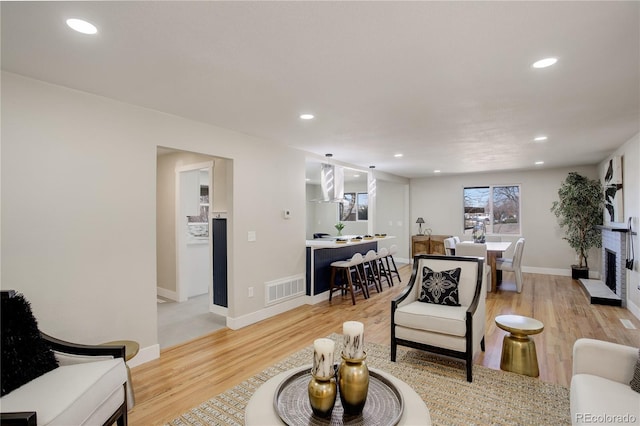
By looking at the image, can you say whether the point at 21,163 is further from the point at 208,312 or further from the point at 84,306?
the point at 208,312

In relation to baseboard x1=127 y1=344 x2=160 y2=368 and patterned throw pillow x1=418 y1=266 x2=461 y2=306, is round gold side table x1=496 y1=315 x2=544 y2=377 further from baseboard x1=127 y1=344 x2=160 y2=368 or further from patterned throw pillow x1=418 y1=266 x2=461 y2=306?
baseboard x1=127 y1=344 x2=160 y2=368

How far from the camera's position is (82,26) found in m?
1.83

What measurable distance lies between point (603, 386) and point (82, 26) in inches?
139

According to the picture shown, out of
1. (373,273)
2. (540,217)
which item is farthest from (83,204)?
(540,217)

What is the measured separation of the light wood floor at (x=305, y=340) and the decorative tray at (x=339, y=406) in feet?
3.76

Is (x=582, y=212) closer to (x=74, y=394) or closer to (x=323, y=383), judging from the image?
(x=323, y=383)

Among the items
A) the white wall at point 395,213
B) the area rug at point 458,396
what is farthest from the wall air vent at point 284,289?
the white wall at point 395,213

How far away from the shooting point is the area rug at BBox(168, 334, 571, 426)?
227cm

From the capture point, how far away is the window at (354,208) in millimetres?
10805

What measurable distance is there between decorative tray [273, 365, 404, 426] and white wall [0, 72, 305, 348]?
2043mm

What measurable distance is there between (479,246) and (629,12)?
4318 millimetres

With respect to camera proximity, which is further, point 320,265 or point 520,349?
point 320,265

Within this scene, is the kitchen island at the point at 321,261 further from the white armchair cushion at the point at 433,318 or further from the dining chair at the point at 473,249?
the white armchair cushion at the point at 433,318

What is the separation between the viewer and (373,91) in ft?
9.24
